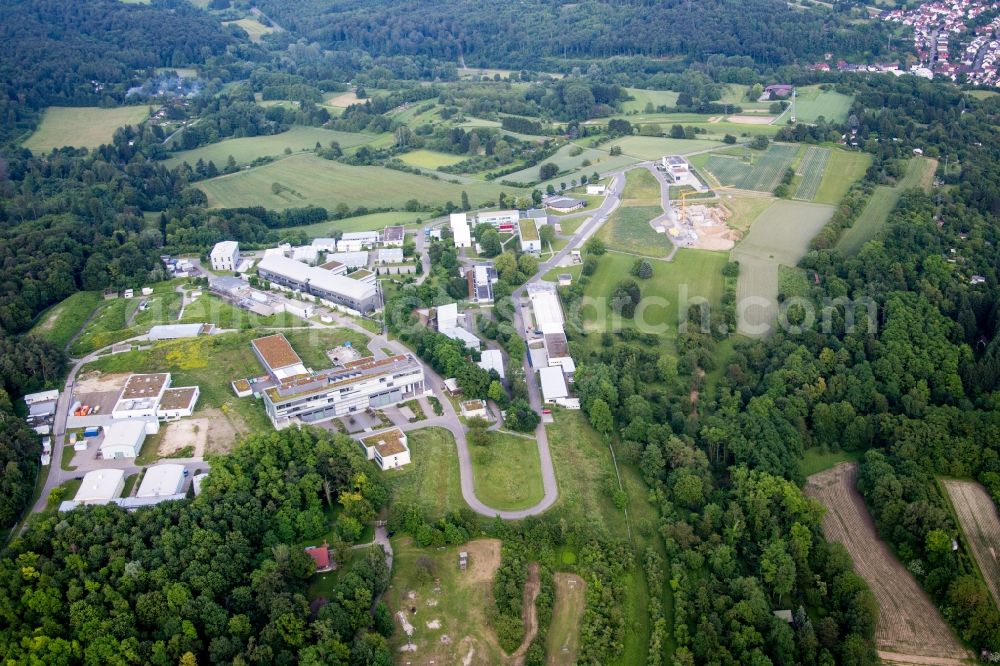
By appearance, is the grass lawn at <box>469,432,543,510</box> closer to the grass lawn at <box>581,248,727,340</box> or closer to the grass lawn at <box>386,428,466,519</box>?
the grass lawn at <box>386,428,466,519</box>

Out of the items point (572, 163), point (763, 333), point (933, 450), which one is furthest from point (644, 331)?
point (572, 163)

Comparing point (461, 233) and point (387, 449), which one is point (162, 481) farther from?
point (461, 233)

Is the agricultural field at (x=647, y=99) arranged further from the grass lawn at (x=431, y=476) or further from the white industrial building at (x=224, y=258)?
the grass lawn at (x=431, y=476)

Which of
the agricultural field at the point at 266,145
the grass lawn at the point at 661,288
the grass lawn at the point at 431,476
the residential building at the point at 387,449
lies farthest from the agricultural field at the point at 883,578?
the agricultural field at the point at 266,145

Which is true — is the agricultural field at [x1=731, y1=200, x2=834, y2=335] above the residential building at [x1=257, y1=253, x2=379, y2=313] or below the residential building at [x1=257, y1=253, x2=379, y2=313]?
below

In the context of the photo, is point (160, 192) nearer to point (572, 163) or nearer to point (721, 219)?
point (572, 163)

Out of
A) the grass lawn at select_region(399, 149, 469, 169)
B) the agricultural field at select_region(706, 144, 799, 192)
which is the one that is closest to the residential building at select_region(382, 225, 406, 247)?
the grass lawn at select_region(399, 149, 469, 169)
